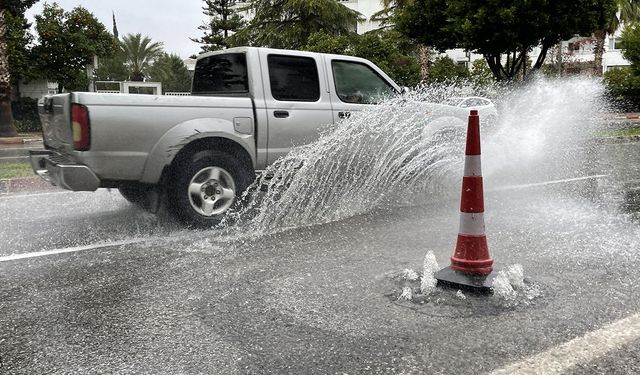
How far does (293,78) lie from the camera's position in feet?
20.9

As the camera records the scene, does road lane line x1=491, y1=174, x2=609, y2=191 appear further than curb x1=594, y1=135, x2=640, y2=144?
No

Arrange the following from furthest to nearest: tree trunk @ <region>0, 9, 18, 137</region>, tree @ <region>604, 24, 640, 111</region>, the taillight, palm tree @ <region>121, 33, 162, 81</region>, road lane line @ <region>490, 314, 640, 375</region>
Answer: palm tree @ <region>121, 33, 162, 81</region>, tree @ <region>604, 24, 640, 111</region>, tree trunk @ <region>0, 9, 18, 137</region>, the taillight, road lane line @ <region>490, 314, 640, 375</region>

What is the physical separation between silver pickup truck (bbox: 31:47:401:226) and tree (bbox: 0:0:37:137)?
18.0 meters

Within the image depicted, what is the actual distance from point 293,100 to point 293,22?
26.3m

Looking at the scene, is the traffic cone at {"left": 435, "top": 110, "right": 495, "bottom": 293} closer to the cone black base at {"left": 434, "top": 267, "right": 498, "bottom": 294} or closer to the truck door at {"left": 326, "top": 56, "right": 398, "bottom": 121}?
the cone black base at {"left": 434, "top": 267, "right": 498, "bottom": 294}

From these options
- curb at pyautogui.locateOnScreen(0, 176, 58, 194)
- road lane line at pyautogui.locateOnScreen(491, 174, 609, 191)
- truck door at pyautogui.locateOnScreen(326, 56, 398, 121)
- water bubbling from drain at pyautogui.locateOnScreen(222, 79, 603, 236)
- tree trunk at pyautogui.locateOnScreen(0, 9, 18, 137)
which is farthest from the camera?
tree trunk at pyautogui.locateOnScreen(0, 9, 18, 137)

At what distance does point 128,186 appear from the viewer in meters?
5.36

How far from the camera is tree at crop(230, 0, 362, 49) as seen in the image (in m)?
30.2

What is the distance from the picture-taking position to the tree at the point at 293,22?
30234mm

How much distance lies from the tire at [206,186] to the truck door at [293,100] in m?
0.47

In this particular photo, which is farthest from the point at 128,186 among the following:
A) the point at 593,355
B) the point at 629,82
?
the point at 629,82

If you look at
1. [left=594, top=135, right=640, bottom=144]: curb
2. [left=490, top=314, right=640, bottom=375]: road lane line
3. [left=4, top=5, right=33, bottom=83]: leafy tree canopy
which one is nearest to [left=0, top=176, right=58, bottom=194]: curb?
[left=490, top=314, right=640, bottom=375]: road lane line

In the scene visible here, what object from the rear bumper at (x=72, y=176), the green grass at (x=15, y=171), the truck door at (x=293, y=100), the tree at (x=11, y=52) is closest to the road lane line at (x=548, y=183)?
the truck door at (x=293, y=100)

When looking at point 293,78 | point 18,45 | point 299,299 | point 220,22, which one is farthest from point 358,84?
point 220,22
